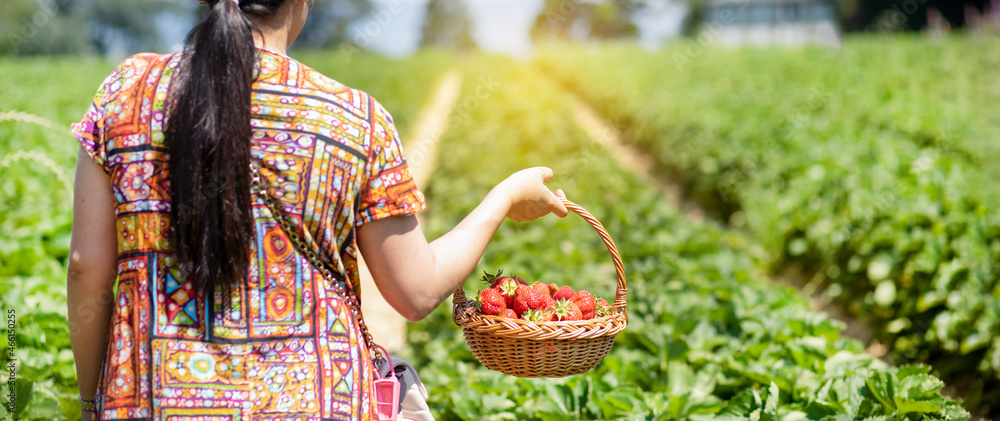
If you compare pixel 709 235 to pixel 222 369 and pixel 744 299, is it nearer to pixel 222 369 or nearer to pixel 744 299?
pixel 744 299

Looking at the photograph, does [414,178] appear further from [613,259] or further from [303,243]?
[303,243]

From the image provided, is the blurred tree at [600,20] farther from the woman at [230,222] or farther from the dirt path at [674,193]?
the woman at [230,222]

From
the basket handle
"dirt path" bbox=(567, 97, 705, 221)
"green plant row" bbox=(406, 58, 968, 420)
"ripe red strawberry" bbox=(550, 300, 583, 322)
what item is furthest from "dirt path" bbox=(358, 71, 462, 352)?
"dirt path" bbox=(567, 97, 705, 221)

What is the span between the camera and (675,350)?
3.28 metres

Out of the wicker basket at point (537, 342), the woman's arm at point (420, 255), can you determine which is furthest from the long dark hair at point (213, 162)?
the wicker basket at point (537, 342)

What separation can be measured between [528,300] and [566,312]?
109 millimetres

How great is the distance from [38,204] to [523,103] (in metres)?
11.2

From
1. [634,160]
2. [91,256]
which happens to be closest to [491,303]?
[91,256]

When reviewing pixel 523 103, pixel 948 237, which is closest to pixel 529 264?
pixel 948 237

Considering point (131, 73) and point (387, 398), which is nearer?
point (131, 73)

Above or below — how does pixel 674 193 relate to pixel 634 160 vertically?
below

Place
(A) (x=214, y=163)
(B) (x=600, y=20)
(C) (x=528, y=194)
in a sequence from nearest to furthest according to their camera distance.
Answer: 1. (A) (x=214, y=163)
2. (C) (x=528, y=194)
3. (B) (x=600, y=20)

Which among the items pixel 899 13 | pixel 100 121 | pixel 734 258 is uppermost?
pixel 899 13

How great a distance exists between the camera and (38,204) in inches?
196
